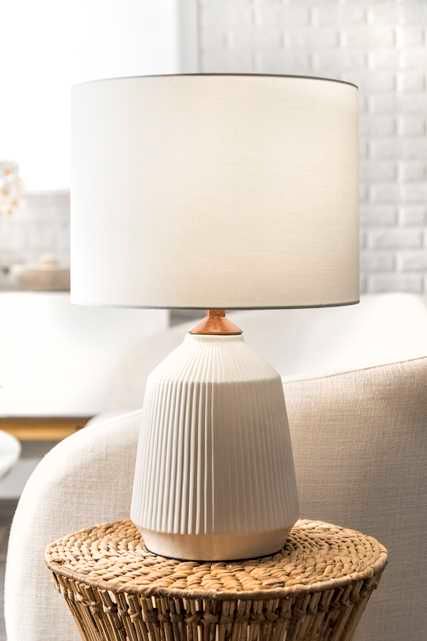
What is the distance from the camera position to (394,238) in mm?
3912

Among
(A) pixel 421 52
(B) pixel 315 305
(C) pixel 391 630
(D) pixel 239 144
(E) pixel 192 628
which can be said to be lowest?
(C) pixel 391 630

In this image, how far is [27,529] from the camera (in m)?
1.70

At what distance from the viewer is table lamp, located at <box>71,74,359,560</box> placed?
1.28 metres

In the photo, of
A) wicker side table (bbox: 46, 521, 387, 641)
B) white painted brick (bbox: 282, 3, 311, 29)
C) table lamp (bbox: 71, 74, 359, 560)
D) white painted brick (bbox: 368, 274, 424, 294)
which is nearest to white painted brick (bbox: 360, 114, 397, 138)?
white painted brick (bbox: 282, 3, 311, 29)

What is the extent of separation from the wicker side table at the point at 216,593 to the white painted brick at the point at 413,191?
2.61m

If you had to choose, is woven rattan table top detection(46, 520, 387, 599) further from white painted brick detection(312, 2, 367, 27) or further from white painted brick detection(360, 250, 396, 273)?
white painted brick detection(312, 2, 367, 27)

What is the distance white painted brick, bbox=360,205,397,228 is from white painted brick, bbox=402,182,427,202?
59 millimetres

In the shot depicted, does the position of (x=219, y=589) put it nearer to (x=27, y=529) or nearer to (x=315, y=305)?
(x=315, y=305)

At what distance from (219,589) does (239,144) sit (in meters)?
0.53

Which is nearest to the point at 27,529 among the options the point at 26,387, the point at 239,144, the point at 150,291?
the point at 150,291

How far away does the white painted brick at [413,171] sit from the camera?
12.8 feet

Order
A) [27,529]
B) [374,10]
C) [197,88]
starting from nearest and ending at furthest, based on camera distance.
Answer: [197,88] < [27,529] < [374,10]

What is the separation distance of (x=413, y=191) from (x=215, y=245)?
2.74 metres

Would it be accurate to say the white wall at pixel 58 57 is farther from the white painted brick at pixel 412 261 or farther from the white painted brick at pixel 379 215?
the white painted brick at pixel 412 261
